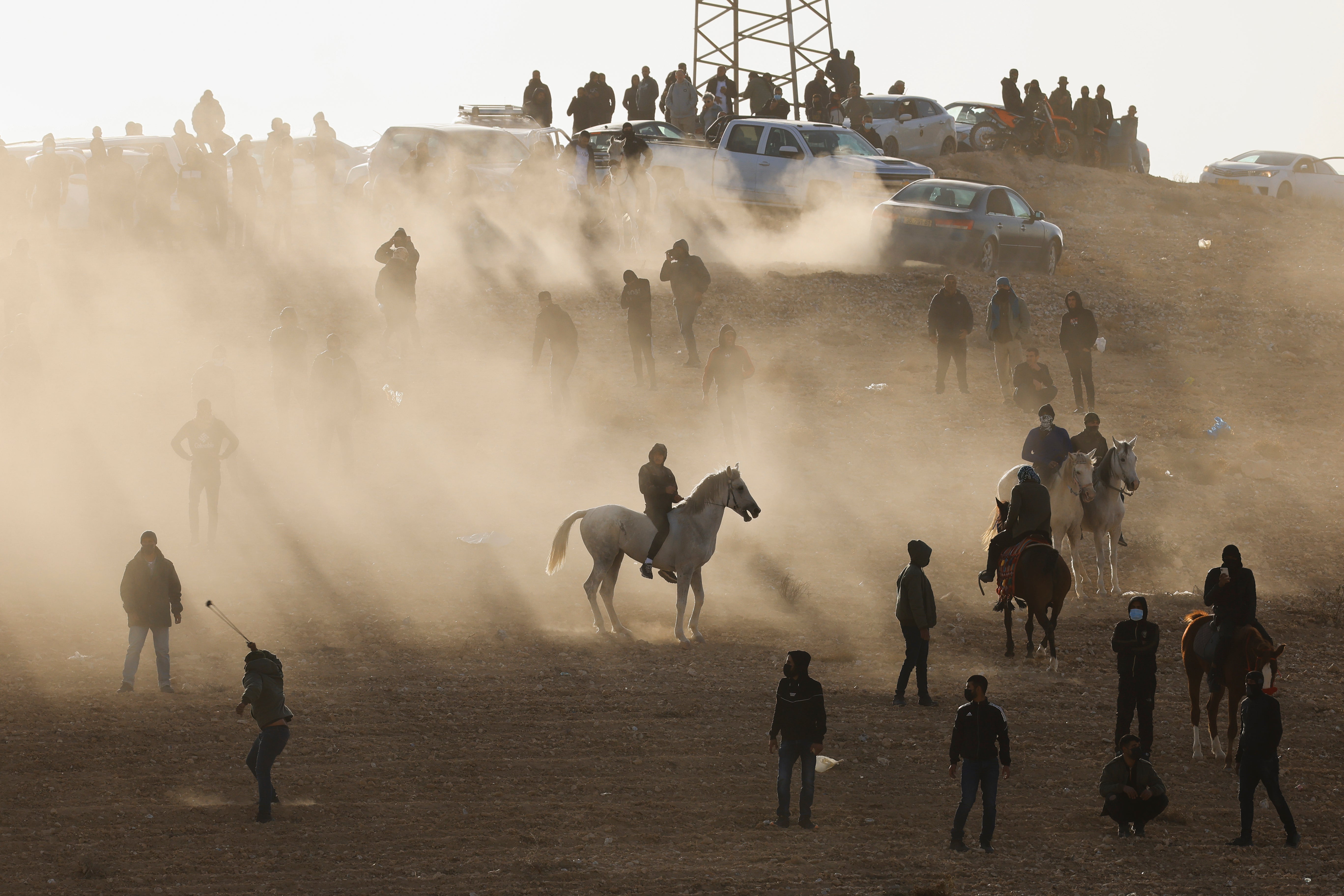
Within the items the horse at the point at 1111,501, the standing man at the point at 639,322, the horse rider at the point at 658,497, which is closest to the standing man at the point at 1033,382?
the horse at the point at 1111,501

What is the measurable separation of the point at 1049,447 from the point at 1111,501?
0.99 meters

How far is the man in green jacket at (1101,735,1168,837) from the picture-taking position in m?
11.2

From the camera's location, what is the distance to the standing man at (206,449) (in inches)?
729

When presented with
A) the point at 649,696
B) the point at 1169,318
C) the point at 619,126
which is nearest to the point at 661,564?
the point at 649,696

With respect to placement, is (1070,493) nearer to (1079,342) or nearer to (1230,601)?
(1230,601)

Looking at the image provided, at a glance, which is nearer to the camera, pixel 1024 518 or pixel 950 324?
pixel 1024 518

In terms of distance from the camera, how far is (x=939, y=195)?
31.1 meters

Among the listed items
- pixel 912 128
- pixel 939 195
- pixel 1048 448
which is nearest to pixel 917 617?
pixel 1048 448

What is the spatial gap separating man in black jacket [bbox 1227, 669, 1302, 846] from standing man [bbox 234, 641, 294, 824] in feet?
23.8

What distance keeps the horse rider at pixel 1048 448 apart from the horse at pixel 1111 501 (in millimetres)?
469

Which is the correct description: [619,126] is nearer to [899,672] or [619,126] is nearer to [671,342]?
[671,342]

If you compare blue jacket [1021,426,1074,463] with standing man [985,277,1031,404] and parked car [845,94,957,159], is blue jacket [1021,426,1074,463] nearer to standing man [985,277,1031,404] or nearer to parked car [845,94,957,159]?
standing man [985,277,1031,404]

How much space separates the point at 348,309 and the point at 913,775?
19.2 m

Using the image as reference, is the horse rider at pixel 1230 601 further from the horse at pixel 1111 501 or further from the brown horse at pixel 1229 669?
the horse at pixel 1111 501
